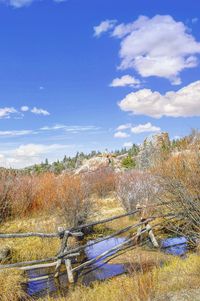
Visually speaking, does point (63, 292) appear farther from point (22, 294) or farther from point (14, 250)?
point (14, 250)

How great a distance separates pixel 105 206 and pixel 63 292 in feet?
37.4

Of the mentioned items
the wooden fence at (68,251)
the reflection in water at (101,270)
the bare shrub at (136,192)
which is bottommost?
the reflection in water at (101,270)

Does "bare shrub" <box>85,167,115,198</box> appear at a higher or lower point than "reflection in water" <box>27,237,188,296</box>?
higher

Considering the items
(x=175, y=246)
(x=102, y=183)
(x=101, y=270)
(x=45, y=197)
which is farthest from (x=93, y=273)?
(x=102, y=183)

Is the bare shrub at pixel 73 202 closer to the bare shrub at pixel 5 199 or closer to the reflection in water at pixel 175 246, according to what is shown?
the bare shrub at pixel 5 199

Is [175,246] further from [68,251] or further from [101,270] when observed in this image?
[68,251]

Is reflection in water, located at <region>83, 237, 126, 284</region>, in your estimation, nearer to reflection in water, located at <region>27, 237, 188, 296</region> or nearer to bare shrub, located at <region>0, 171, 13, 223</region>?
→ reflection in water, located at <region>27, 237, 188, 296</region>

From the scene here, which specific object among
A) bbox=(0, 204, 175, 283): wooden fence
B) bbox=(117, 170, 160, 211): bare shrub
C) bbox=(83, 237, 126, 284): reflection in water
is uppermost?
bbox=(117, 170, 160, 211): bare shrub

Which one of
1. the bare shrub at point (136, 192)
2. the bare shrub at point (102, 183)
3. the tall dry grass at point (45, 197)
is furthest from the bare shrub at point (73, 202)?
the bare shrub at point (102, 183)

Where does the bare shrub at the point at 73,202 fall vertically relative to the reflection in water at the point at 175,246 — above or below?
above

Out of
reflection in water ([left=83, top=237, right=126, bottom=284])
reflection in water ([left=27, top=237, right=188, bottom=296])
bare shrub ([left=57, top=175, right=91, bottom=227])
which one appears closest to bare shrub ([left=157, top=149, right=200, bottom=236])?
reflection in water ([left=27, top=237, right=188, bottom=296])

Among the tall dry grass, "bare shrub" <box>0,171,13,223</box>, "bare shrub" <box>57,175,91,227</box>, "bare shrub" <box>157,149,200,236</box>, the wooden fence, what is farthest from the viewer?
"bare shrub" <box>0,171,13,223</box>

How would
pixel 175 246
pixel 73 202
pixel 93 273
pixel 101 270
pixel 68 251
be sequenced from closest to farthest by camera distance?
pixel 68 251, pixel 93 273, pixel 101 270, pixel 175 246, pixel 73 202

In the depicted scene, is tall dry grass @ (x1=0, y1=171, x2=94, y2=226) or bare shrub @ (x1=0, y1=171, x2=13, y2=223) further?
bare shrub @ (x1=0, y1=171, x2=13, y2=223)
